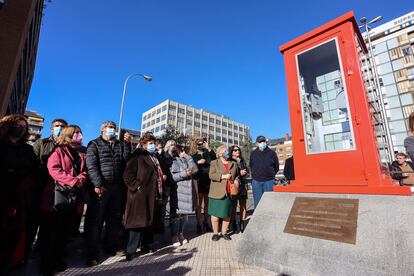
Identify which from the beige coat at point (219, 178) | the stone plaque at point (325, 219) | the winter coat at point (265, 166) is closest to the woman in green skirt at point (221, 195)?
the beige coat at point (219, 178)

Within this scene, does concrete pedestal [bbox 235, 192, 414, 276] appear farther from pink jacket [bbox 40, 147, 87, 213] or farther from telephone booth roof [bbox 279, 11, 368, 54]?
telephone booth roof [bbox 279, 11, 368, 54]

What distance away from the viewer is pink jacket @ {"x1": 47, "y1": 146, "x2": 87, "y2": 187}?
2.66 metres

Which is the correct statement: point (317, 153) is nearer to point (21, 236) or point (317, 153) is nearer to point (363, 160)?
point (363, 160)

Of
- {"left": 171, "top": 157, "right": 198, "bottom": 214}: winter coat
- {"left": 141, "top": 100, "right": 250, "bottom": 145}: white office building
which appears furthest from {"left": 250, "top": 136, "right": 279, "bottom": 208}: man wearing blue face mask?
{"left": 141, "top": 100, "right": 250, "bottom": 145}: white office building

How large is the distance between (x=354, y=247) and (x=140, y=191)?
2.70 meters

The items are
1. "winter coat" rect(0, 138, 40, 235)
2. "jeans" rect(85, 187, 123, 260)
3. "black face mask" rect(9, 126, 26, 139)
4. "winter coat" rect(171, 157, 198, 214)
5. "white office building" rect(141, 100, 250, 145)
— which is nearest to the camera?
"winter coat" rect(0, 138, 40, 235)

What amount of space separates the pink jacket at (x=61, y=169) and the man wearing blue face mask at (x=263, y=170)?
11.6 ft

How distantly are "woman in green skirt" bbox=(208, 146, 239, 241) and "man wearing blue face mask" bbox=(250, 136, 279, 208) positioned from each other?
861 mm

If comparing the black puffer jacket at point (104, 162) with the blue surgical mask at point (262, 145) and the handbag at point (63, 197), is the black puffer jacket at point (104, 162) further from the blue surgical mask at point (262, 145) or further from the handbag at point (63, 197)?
the blue surgical mask at point (262, 145)

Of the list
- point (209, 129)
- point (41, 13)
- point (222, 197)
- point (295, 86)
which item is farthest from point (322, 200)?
point (209, 129)

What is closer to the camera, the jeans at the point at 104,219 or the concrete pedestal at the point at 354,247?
the concrete pedestal at the point at 354,247

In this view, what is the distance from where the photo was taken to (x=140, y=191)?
3.29 meters

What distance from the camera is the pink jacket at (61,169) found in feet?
8.71

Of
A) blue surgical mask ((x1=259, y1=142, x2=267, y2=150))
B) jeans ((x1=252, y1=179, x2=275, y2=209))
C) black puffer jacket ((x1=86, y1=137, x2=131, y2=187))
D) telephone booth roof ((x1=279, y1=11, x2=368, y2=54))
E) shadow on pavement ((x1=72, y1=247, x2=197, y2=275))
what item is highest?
telephone booth roof ((x1=279, y1=11, x2=368, y2=54))
